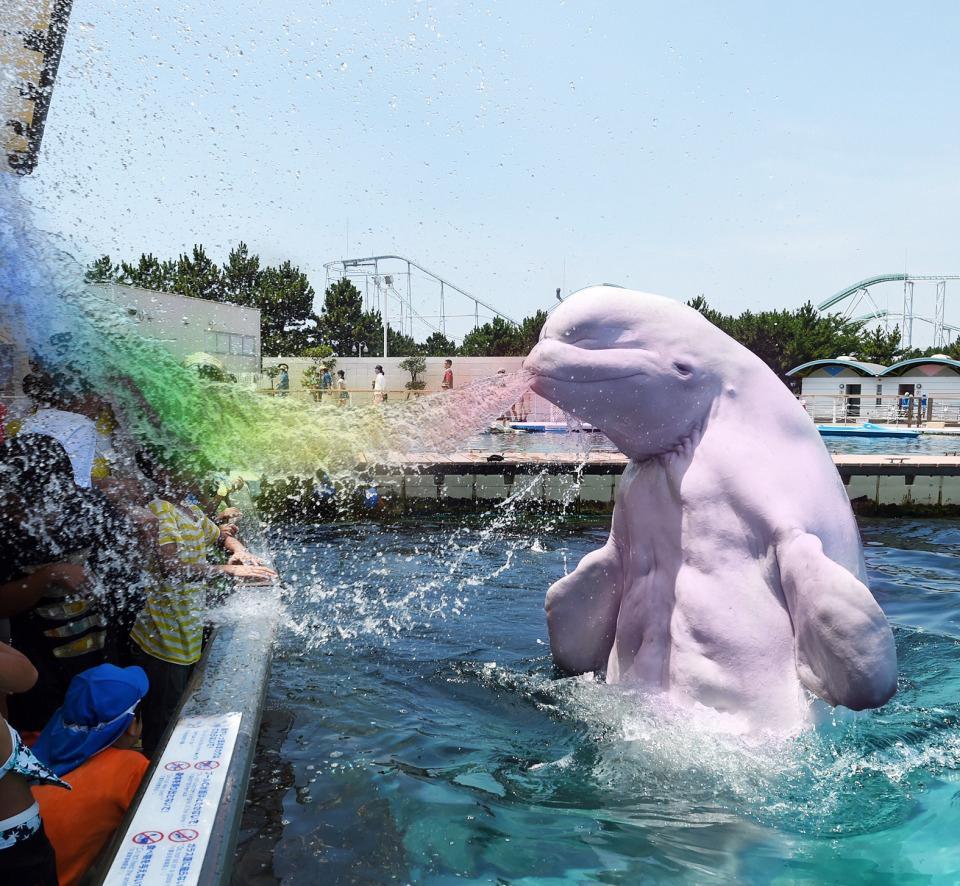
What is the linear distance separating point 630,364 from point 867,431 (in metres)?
24.4

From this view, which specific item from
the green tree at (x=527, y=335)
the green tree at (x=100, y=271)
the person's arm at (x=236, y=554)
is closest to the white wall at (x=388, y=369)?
the green tree at (x=527, y=335)

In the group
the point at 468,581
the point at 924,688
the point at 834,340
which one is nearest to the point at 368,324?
the point at 834,340

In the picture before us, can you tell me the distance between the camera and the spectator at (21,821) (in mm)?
2508

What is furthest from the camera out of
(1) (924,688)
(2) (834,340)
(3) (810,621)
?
(2) (834,340)

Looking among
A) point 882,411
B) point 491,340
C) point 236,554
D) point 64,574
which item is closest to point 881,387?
point 882,411

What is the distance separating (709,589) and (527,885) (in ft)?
4.65

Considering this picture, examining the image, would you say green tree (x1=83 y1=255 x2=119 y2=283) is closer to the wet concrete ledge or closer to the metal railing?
the wet concrete ledge

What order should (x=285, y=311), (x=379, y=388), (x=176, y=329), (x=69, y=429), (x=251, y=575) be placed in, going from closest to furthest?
(x=69, y=429), (x=251, y=575), (x=379, y=388), (x=176, y=329), (x=285, y=311)

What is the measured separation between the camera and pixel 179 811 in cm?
281

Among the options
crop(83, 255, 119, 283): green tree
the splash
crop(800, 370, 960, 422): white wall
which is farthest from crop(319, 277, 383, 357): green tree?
Result: the splash

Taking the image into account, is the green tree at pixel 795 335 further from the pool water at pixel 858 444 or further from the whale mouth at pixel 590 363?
the whale mouth at pixel 590 363

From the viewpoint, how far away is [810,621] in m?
3.29

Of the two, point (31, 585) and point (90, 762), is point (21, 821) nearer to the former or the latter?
point (90, 762)

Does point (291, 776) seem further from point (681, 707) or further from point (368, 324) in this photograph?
point (368, 324)
